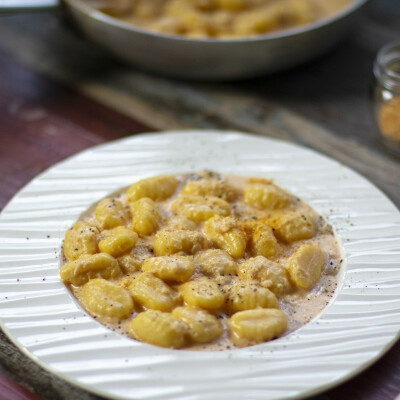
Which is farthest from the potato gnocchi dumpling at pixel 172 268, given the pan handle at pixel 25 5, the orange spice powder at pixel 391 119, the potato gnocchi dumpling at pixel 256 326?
the pan handle at pixel 25 5

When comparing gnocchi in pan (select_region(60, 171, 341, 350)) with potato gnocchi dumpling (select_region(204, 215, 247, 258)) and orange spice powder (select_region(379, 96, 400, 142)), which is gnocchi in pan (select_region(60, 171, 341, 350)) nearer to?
potato gnocchi dumpling (select_region(204, 215, 247, 258))

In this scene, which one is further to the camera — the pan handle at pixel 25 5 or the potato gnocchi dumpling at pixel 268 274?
the pan handle at pixel 25 5

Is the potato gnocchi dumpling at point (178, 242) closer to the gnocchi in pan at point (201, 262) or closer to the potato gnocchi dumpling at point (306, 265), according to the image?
the gnocchi in pan at point (201, 262)

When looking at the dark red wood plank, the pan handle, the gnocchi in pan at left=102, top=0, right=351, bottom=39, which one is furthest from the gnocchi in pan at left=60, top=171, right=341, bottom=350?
the pan handle

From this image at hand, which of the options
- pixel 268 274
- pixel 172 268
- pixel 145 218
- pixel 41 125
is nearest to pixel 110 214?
pixel 145 218

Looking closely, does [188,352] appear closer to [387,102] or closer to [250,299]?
[250,299]

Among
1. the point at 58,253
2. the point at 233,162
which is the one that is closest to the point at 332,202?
the point at 233,162
